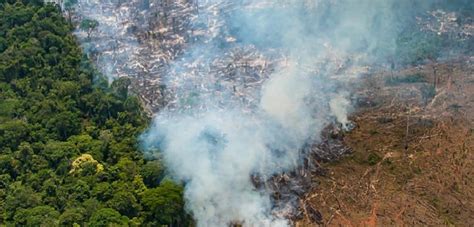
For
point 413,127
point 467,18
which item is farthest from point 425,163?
point 467,18

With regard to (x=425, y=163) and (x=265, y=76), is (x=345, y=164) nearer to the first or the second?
(x=425, y=163)

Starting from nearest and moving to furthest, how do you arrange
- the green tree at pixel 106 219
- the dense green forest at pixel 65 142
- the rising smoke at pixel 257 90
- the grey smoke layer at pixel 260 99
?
the green tree at pixel 106 219 → the dense green forest at pixel 65 142 → the grey smoke layer at pixel 260 99 → the rising smoke at pixel 257 90

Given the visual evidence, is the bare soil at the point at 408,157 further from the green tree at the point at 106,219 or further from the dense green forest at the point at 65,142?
the green tree at the point at 106,219

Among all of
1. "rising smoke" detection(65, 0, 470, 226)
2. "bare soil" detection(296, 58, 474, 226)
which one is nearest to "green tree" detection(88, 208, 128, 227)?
"rising smoke" detection(65, 0, 470, 226)

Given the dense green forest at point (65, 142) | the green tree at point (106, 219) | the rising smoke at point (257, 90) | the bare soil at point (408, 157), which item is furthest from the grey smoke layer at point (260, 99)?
the green tree at point (106, 219)

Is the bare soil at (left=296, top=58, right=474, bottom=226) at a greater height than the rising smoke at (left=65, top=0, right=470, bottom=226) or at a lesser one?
lesser

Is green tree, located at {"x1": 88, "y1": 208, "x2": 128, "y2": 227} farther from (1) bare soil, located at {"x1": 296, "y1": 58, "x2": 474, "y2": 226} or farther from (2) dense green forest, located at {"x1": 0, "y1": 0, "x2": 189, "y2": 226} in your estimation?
(1) bare soil, located at {"x1": 296, "y1": 58, "x2": 474, "y2": 226}

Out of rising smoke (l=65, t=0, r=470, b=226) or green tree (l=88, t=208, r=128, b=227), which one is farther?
rising smoke (l=65, t=0, r=470, b=226)
